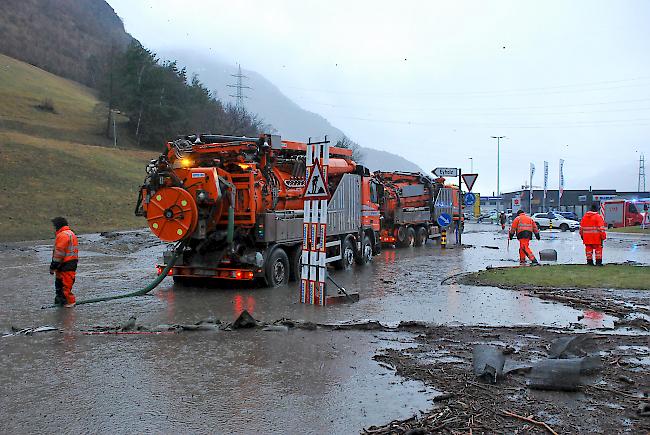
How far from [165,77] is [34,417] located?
59.8 m

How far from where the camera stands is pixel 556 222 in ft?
150

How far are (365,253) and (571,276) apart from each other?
234 inches

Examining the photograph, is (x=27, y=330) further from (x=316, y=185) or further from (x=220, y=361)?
(x=316, y=185)

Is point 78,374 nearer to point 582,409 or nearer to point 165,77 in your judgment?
point 582,409

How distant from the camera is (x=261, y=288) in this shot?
492 inches

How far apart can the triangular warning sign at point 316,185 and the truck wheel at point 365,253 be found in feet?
23.1

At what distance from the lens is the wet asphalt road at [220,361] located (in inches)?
193

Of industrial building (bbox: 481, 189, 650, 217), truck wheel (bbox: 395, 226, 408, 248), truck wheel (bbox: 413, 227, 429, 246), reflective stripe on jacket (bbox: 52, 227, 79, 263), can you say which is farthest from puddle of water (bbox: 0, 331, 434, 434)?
industrial building (bbox: 481, 189, 650, 217)

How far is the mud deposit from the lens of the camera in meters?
4.55

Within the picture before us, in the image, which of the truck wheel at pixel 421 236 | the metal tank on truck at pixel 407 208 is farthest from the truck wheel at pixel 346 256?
the truck wheel at pixel 421 236

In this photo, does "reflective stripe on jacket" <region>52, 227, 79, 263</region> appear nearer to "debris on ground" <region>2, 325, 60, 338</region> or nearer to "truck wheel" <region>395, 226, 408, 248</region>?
"debris on ground" <region>2, 325, 60, 338</region>

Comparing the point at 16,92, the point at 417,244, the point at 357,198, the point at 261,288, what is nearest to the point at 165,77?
the point at 16,92

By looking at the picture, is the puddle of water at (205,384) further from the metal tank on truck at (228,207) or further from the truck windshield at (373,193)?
the truck windshield at (373,193)

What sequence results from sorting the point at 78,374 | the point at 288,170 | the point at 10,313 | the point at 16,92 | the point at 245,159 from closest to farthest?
1. the point at 78,374
2. the point at 10,313
3. the point at 245,159
4. the point at 288,170
5. the point at 16,92
